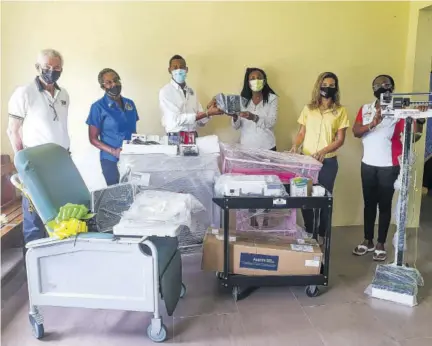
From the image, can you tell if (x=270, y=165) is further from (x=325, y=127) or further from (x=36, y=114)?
(x=36, y=114)

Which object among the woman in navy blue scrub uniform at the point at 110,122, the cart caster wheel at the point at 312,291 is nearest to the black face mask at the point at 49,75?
the woman in navy blue scrub uniform at the point at 110,122

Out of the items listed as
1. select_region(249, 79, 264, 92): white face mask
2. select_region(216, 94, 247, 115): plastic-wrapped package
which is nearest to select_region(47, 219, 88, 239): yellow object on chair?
select_region(216, 94, 247, 115): plastic-wrapped package

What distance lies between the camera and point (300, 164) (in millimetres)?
3070

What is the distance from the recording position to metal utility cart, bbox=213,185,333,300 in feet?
8.86

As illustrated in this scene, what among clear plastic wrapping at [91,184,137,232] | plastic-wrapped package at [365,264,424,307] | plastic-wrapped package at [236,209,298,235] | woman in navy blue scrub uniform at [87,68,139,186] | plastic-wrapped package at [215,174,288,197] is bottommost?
plastic-wrapped package at [365,264,424,307]

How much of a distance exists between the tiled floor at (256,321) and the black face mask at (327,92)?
1.43 meters

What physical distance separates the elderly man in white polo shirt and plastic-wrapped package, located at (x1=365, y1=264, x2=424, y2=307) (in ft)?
7.58

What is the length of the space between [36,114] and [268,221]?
181 centimetres

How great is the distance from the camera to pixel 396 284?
2852mm

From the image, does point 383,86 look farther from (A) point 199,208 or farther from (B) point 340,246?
(A) point 199,208

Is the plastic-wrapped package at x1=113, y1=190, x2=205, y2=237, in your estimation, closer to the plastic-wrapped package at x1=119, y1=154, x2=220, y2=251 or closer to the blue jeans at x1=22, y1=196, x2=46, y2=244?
the plastic-wrapped package at x1=119, y1=154, x2=220, y2=251

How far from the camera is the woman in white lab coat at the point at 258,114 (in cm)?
373

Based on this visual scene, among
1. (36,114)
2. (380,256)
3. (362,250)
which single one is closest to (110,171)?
(36,114)

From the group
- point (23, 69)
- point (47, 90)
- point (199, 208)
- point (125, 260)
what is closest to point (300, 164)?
point (199, 208)
